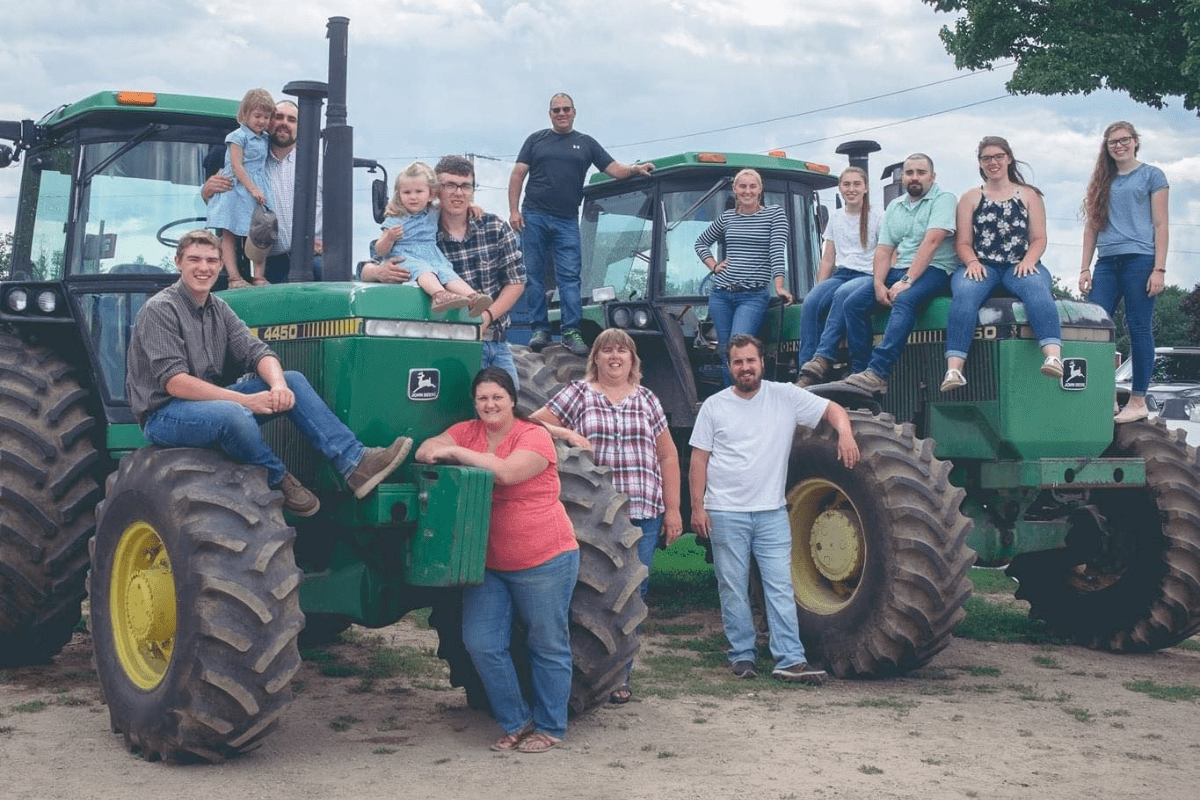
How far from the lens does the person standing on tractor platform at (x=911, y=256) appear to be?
805cm

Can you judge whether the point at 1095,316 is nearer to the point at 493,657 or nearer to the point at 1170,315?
the point at 493,657

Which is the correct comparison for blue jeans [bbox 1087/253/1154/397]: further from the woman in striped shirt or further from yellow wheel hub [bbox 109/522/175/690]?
yellow wheel hub [bbox 109/522/175/690]

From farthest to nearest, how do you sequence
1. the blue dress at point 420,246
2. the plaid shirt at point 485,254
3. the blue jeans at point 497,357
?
the plaid shirt at point 485,254
the blue jeans at point 497,357
the blue dress at point 420,246

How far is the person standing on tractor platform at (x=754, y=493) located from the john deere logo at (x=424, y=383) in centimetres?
197

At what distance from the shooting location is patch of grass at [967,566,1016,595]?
36.2 ft

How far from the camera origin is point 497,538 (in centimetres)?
564

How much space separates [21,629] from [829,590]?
167 inches

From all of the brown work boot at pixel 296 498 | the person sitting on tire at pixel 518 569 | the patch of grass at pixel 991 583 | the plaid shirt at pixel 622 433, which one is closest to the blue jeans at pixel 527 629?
the person sitting on tire at pixel 518 569

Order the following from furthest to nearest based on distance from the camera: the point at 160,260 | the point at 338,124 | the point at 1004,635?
the point at 1004,635
the point at 160,260
the point at 338,124

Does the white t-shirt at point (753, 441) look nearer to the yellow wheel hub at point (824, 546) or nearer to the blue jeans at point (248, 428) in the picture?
the yellow wheel hub at point (824, 546)

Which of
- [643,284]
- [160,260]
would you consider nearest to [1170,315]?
[643,284]

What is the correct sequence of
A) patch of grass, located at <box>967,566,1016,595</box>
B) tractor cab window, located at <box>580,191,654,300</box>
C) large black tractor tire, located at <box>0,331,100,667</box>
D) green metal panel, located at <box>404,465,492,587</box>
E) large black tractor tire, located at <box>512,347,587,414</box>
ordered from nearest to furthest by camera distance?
green metal panel, located at <box>404,465,492,587</box>, large black tractor tire, located at <box>0,331,100,667</box>, large black tractor tire, located at <box>512,347,587,414</box>, tractor cab window, located at <box>580,191,654,300</box>, patch of grass, located at <box>967,566,1016,595</box>

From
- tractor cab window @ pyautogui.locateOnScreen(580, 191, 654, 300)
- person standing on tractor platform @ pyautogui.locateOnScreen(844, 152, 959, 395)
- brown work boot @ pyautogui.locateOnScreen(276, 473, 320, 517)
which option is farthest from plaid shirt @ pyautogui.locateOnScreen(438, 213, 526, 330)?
tractor cab window @ pyautogui.locateOnScreen(580, 191, 654, 300)

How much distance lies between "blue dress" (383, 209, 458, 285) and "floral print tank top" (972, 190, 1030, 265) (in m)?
3.21
